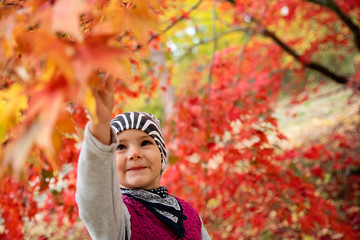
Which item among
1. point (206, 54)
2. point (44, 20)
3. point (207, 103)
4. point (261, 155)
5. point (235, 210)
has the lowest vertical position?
point (235, 210)

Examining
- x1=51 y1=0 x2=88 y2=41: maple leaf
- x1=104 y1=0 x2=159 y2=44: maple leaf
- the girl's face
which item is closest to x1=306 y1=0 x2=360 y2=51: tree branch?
the girl's face

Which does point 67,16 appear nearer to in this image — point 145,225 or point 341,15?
point 145,225

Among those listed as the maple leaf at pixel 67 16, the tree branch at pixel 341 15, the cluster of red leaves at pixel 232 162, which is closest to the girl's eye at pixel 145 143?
the maple leaf at pixel 67 16

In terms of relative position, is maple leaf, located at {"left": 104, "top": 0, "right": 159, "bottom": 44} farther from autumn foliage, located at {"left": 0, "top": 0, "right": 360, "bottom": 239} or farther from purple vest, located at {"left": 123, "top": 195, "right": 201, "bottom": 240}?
purple vest, located at {"left": 123, "top": 195, "right": 201, "bottom": 240}

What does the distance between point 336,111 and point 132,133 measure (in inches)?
358

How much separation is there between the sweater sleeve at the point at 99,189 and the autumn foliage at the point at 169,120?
0.32ft

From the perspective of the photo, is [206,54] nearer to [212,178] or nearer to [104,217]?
[212,178]

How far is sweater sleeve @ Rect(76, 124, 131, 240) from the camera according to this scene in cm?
105

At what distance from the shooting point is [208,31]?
30.5 feet

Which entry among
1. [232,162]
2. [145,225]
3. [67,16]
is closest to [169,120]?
[232,162]

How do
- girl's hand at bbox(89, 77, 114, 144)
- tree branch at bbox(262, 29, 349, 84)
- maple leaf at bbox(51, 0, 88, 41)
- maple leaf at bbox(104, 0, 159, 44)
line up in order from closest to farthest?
maple leaf at bbox(51, 0, 88, 41)
maple leaf at bbox(104, 0, 159, 44)
girl's hand at bbox(89, 77, 114, 144)
tree branch at bbox(262, 29, 349, 84)

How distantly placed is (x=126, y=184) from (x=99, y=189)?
0.46 meters

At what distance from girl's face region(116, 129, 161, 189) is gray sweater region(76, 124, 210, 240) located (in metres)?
0.30

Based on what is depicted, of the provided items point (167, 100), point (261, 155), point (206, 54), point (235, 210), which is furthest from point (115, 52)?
point (206, 54)
